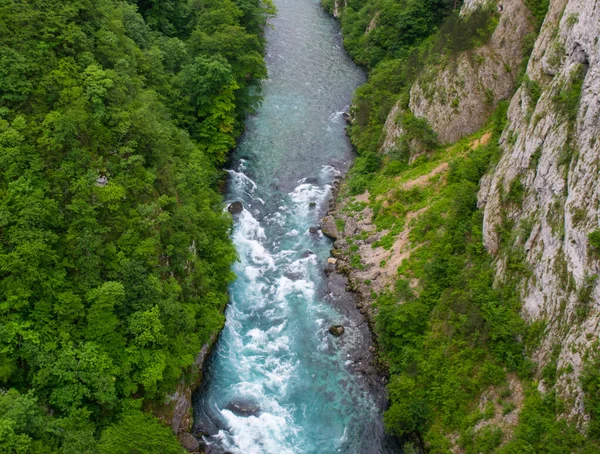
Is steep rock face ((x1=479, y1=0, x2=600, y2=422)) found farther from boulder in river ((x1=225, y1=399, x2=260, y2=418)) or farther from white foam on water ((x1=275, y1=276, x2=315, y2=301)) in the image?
boulder in river ((x1=225, y1=399, x2=260, y2=418))

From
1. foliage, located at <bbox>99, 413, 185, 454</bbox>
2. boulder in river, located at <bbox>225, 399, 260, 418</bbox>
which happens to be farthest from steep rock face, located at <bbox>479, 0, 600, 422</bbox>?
foliage, located at <bbox>99, 413, 185, 454</bbox>

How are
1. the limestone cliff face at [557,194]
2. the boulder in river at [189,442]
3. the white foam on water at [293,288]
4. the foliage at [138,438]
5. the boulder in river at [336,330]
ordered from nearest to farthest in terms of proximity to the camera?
the foliage at [138,438] < the limestone cliff face at [557,194] < the boulder in river at [189,442] < the boulder in river at [336,330] < the white foam on water at [293,288]

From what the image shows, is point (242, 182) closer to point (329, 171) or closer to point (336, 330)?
point (329, 171)

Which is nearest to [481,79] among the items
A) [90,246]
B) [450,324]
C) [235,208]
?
[235,208]

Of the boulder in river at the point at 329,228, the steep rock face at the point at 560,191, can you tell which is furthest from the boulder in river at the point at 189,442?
the boulder in river at the point at 329,228

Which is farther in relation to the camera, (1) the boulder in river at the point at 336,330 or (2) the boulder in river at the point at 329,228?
(2) the boulder in river at the point at 329,228

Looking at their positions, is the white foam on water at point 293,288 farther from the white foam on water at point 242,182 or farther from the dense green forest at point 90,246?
the white foam on water at point 242,182

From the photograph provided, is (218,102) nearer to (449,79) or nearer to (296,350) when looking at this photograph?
(449,79)
